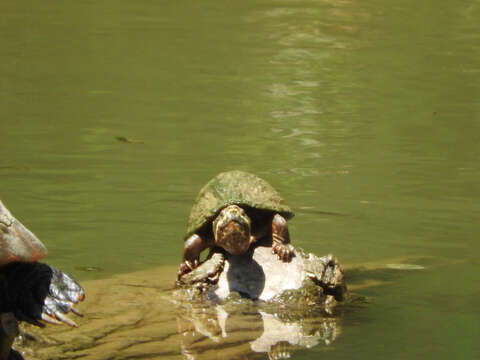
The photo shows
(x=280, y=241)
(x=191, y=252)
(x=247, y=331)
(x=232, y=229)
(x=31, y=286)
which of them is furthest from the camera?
(x=191, y=252)

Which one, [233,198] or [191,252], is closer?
[233,198]

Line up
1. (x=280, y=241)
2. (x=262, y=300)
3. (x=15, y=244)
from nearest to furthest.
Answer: (x=15, y=244) < (x=262, y=300) < (x=280, y=241)

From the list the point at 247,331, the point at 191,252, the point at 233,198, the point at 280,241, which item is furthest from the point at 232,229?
the point at 247,331

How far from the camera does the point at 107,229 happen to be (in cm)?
790

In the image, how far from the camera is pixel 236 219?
5656mm

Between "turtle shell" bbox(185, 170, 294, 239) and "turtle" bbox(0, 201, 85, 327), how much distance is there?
5.95 ft

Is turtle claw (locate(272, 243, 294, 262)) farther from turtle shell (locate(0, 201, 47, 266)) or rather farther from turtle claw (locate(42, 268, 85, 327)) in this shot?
turtle shell (locate(0, 201, 47, 266))

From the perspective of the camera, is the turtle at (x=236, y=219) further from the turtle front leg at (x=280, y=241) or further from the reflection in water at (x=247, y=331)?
the reflection in water at (x=247, y=331)

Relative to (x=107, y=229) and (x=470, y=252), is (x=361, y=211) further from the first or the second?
(x=107, y=229)

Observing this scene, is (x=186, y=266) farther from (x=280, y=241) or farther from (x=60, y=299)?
(x=60, y=299)

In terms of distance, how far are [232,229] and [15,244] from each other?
6.20ft

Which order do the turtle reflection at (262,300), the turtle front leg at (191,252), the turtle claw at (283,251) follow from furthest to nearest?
the turtle front leg at (191,252) → the turtle claw at (283,251) → the turtle reflection at (262,300)

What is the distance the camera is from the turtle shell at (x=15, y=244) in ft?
12.9

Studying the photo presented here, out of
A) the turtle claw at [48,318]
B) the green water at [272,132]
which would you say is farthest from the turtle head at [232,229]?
the turtle claw at [48,318]
